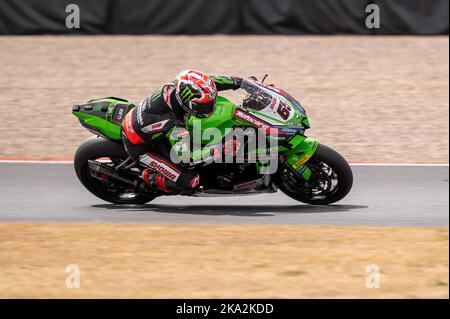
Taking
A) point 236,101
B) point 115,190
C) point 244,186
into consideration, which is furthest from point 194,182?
point 236,101

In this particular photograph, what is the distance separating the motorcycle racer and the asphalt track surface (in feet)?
1.17

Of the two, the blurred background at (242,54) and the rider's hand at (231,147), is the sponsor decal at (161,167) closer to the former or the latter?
the rider's hand at (231,147)

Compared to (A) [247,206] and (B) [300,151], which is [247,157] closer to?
(B) [300,151]

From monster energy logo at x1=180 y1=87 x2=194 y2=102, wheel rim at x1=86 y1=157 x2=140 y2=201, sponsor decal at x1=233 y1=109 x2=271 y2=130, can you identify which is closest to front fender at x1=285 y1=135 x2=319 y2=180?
sponsor decal at x1=233 y1=109 x2=271 y2=130

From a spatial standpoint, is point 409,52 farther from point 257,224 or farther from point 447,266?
point 447,266

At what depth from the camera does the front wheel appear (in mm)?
9406

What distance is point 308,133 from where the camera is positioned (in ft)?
48.2

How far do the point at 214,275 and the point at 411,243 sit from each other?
6.22 feet

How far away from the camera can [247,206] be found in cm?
1025

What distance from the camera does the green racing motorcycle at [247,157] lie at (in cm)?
938

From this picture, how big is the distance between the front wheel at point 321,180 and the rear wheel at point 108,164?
4.54 ft

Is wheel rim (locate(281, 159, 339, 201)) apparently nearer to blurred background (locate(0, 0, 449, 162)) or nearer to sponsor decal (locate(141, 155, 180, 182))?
sponsor decal (locate(141, 155, 180, 182))

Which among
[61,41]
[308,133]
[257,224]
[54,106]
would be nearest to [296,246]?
[257,224]

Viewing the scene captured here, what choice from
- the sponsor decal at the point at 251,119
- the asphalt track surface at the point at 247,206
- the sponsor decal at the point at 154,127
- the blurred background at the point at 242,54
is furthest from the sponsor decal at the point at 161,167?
the blurred background at the point at 242,54
